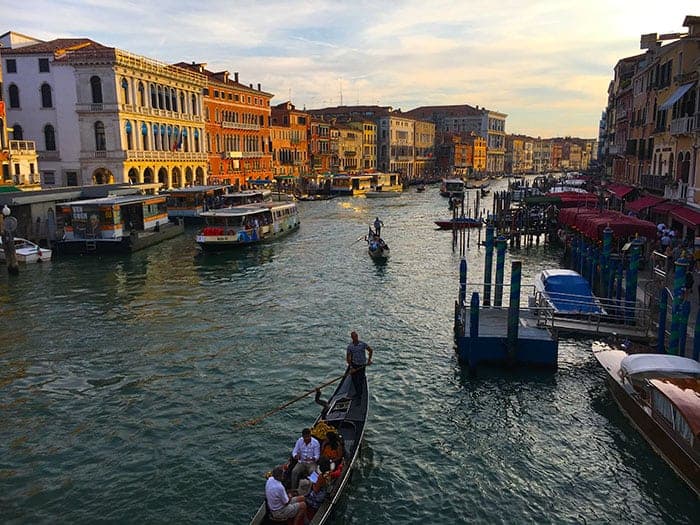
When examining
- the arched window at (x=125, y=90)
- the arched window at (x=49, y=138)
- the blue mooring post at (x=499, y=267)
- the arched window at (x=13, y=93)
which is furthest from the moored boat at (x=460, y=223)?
the arched window at (x=13, y=93)

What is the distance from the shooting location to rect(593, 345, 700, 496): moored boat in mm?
9586

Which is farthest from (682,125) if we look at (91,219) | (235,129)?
(235,129)

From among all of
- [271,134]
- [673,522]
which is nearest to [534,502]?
[673,522]

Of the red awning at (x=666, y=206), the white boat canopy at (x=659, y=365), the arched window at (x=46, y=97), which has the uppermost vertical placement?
the arched window at (x=46, y=97)

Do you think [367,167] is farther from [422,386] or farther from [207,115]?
[422,386]

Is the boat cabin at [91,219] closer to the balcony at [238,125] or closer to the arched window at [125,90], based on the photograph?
the arched window at [125,90]

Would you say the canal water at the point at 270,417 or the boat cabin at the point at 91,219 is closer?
the canal water at the point at 270,417

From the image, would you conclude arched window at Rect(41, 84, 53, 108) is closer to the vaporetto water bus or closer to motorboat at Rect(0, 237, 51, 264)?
the vaporetto water bus

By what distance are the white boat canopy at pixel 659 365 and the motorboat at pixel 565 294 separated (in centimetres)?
379

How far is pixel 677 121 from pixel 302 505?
1070 inches

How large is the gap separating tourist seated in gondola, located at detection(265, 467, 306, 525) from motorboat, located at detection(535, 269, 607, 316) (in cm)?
1045

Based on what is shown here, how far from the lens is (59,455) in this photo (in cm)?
1091

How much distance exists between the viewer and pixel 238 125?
221 feet

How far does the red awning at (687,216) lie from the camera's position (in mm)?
22234
